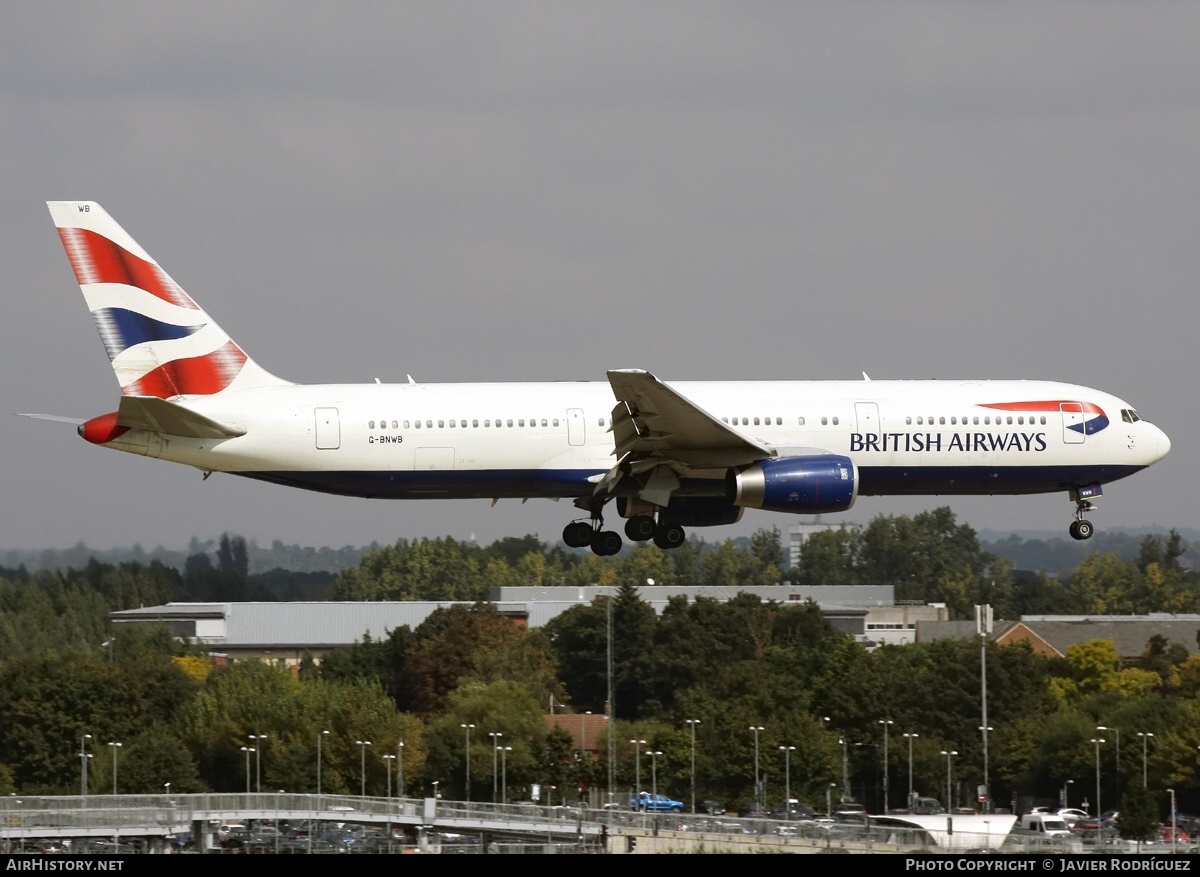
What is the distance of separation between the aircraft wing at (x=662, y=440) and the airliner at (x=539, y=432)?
0.07 metres

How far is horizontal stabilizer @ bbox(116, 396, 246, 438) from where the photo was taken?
55506 mm

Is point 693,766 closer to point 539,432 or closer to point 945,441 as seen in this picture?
point 945,441

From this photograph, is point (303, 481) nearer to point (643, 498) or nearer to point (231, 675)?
point (643, 498)

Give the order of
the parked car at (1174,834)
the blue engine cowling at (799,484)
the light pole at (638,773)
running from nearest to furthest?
the blue engine cowling at (799,484)
the parked car at (1174,834)
the light pole at (638,773)

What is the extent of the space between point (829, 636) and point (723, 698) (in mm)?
27298

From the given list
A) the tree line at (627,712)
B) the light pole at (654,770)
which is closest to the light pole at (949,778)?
the tree line at (627,712)

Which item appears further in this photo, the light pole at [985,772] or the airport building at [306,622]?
the airport building at [306,622]

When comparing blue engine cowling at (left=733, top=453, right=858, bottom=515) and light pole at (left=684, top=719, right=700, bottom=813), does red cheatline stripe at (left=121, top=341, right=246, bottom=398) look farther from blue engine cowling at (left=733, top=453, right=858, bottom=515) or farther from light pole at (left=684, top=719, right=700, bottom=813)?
light pole at (left=684, top=719, right=700, bottom=813)

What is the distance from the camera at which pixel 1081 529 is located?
211 feet

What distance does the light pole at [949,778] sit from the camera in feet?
322

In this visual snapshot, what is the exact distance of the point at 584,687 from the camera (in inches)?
5630

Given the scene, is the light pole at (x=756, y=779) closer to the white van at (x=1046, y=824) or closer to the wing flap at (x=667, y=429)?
the white van at (x=1046, y=824)

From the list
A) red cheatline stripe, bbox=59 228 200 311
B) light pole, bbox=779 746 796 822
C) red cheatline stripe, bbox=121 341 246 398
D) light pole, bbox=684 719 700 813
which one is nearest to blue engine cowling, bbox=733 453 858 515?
red cheatline stripe, bbox=121 341 246 398

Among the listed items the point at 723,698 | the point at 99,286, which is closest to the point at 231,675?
the point at 723,698
